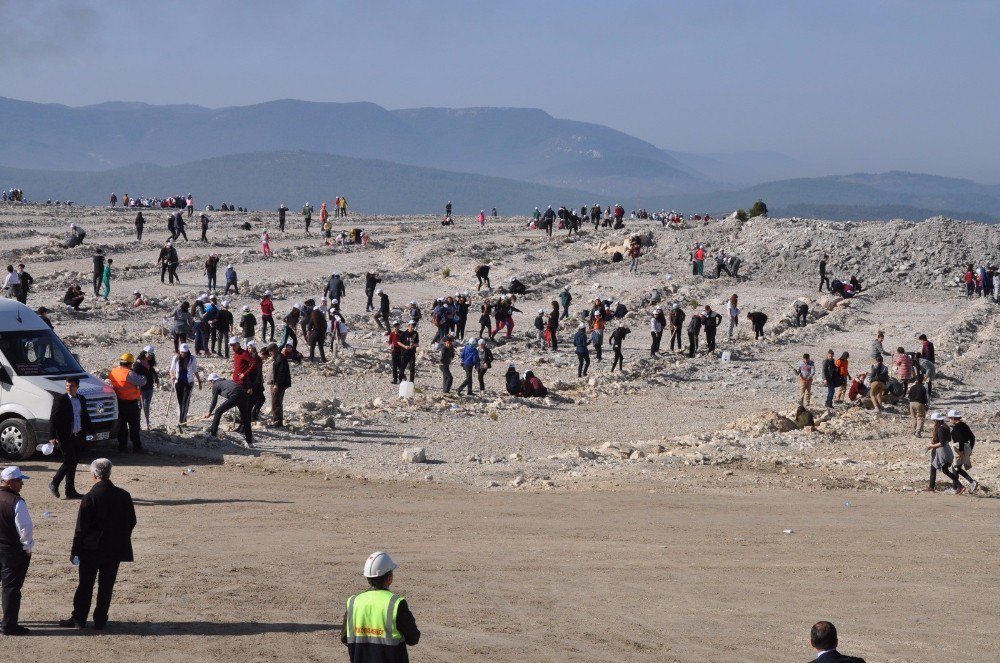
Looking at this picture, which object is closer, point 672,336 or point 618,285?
point 672,336

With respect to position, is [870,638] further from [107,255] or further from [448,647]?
[107,255]

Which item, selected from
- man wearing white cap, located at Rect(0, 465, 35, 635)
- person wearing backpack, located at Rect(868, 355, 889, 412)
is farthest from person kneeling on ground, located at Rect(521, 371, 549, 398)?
man wearing white cap, located at Rect(0, 465, 35, 635)

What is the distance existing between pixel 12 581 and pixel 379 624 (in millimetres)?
3650

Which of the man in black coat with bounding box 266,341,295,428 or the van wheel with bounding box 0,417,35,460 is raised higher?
the man in black coat with bounding box 266,341,295,428

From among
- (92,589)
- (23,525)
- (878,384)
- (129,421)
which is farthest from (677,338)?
(23,525)

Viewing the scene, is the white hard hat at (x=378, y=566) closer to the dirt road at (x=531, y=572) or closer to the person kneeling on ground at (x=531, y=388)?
the dirt road at (x=531, y=572)

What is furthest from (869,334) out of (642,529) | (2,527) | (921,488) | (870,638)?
(2,527)

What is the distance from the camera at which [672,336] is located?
103 ft

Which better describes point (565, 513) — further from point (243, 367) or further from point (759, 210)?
point (759, 210)

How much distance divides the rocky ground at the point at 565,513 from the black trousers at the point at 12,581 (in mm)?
306

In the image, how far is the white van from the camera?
1603 centimetres

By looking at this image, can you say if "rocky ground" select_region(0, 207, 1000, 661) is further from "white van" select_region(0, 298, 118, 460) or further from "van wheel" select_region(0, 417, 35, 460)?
"white van" select_region(0, 298, 118, 460)

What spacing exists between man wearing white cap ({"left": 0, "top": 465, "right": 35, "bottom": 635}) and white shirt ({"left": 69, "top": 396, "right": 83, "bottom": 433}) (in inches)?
204

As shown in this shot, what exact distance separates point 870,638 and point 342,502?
22.1 feet
